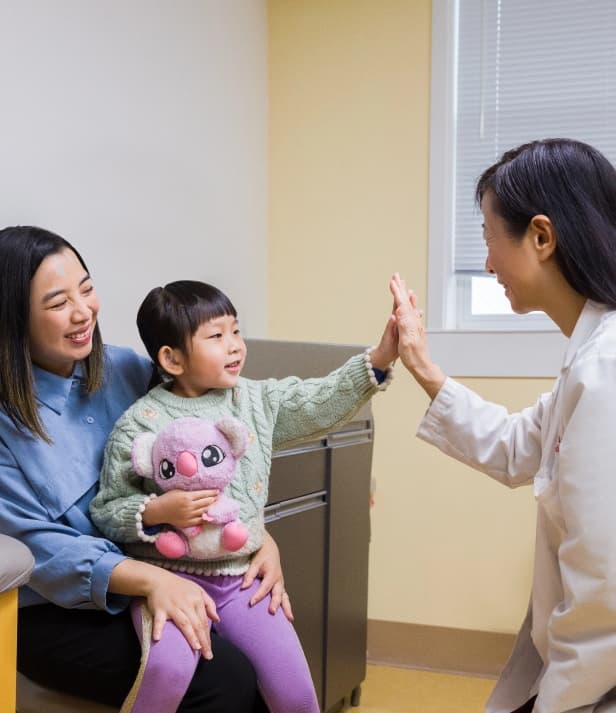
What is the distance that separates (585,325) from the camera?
1.42m

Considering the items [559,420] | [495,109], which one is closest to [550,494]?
[559,420]

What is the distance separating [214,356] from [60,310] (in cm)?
28

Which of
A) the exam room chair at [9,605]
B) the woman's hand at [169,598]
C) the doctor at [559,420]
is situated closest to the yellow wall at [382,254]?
the doctor at [559,420]

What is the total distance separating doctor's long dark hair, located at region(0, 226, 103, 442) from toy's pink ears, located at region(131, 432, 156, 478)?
6.1 inches

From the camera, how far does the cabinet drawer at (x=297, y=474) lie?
2227mm

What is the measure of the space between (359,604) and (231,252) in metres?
1.17

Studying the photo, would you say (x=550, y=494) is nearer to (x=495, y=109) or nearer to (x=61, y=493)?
(x=61, y=493)

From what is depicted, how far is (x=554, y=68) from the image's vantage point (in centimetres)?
303

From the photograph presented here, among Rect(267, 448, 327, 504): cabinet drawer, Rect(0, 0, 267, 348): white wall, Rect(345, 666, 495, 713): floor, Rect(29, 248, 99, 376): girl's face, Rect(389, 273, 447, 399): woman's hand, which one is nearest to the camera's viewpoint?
Rect(29, 248, 99, 376): girl's face

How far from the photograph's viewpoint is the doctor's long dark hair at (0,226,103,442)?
5.03ft

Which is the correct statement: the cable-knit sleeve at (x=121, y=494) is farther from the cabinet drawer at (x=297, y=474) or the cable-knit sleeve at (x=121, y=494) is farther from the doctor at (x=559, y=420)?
the cabinet drawer at (x=297, y=474)

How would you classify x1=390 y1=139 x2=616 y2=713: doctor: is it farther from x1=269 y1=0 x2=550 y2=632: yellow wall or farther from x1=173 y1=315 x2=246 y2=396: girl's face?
x1=269 y1=0 x2=550 y2=632: yellow wall

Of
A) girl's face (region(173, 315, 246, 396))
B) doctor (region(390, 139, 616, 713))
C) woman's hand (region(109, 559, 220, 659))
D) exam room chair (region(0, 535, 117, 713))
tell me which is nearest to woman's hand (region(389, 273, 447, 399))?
doctor (region(390, 139, 616, 713))

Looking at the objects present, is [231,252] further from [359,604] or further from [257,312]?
[359,604]
